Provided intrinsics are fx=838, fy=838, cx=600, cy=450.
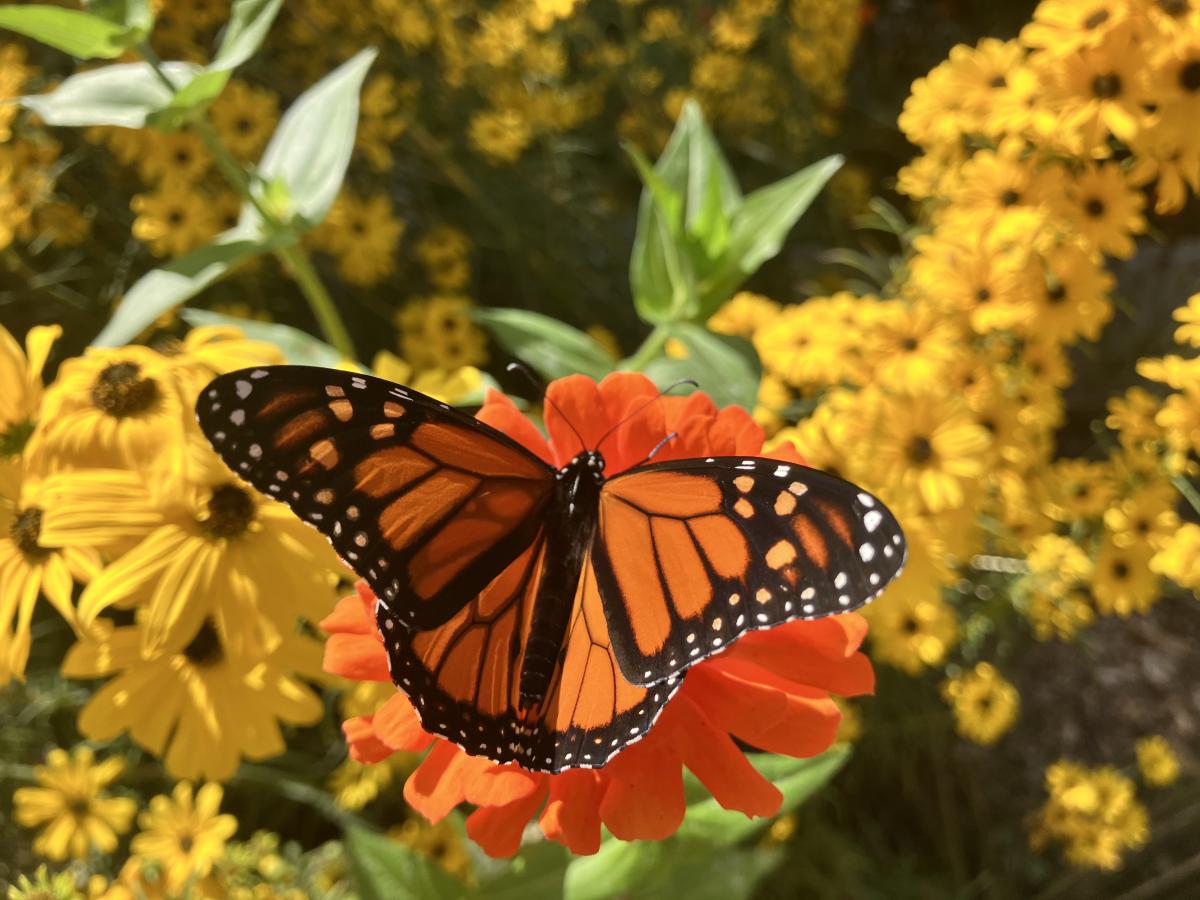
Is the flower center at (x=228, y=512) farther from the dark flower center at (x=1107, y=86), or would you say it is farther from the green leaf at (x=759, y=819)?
the dark flower center at (x=1107, y=86)

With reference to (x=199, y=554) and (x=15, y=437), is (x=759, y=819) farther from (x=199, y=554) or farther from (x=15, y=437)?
(x=15, y=437)

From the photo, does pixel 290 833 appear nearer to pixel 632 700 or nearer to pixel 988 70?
pixel 632 700

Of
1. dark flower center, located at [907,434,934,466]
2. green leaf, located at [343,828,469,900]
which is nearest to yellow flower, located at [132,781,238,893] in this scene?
green leaf, located at [343,828,469,900]

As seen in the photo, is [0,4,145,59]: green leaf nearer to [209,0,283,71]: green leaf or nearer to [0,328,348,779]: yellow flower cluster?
[209,0,283,71]: green leaf

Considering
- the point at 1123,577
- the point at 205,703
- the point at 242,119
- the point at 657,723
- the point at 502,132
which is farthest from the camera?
the point at 502,132

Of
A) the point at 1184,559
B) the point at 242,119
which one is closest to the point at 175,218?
the point at 242,119

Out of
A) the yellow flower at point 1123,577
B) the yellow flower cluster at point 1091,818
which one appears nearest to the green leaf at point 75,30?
the yellow flower at point 1123,577

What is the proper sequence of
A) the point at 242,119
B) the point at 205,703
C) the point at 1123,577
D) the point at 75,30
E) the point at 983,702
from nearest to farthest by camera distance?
the point at 205,703, the point at 75,30, the point at 1123,577, the point at 983,702, the point at 242,119
